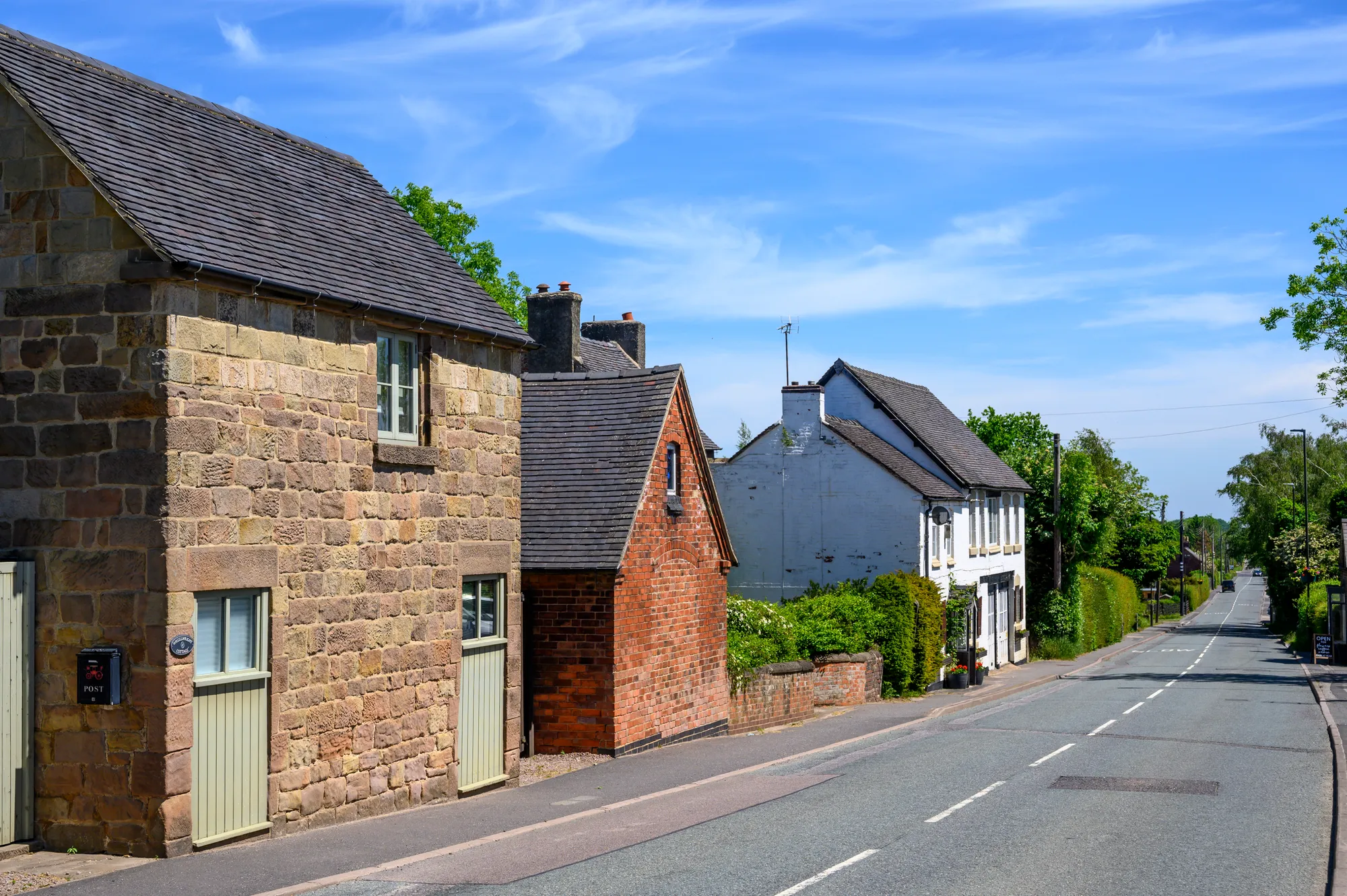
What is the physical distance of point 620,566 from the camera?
19.0 meters

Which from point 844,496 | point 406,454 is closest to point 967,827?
point 406,454

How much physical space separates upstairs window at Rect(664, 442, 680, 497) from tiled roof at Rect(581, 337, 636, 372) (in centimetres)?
963

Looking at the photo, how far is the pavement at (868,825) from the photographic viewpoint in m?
10.5

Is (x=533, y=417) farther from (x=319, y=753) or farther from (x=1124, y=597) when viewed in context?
(x=1124, y=597)

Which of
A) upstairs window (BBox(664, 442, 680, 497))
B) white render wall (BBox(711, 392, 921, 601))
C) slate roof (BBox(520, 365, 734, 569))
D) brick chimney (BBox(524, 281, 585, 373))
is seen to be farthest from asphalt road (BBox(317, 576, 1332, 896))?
white render wall (BBox(711, 392, 921, 601))

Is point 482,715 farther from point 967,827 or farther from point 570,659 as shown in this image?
point 967,827

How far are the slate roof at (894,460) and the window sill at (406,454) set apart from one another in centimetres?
2320

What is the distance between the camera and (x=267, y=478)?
12.1 m

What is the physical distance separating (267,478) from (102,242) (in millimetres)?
2586

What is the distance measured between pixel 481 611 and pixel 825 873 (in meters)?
6.39

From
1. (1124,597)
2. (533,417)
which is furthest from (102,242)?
(1124,597)

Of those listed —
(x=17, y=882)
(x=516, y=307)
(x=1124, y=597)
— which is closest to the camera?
(x=17, y=882)

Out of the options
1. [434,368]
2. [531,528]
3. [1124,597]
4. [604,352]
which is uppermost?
[604,352]

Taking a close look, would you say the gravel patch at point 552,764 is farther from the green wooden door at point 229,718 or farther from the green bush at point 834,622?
the green bush at point 834,622
